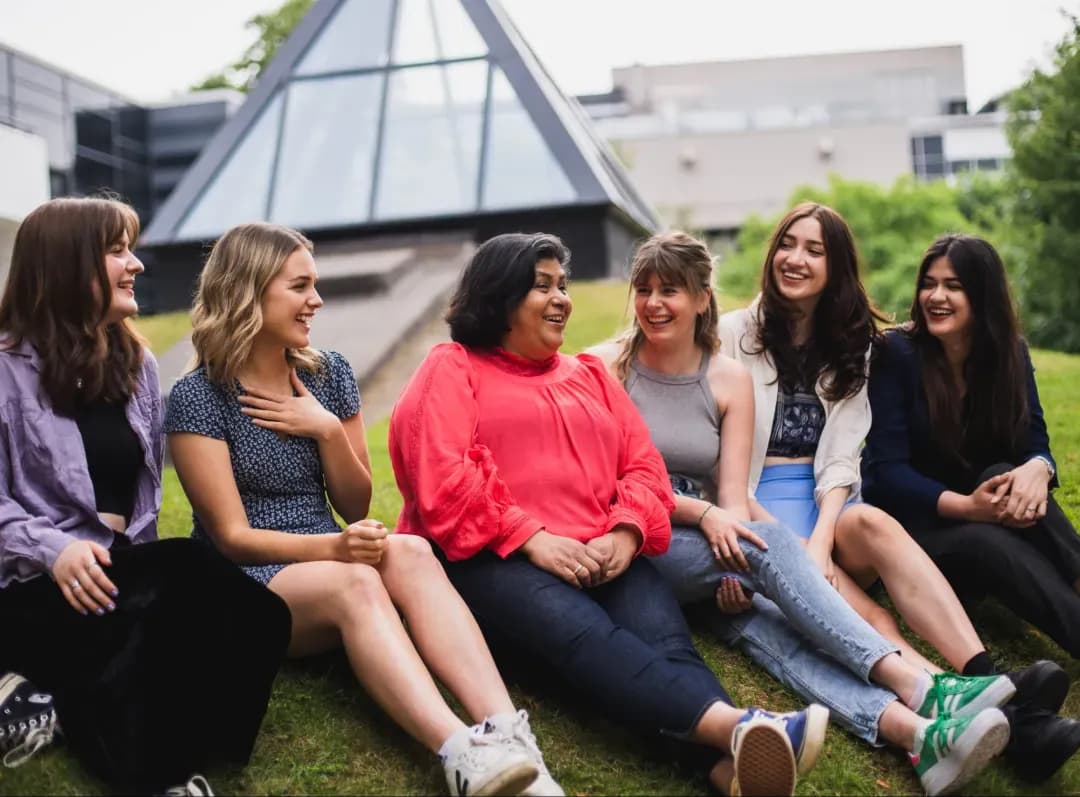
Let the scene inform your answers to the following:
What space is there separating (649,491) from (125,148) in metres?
33.4

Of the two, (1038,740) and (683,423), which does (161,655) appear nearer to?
(683,423)

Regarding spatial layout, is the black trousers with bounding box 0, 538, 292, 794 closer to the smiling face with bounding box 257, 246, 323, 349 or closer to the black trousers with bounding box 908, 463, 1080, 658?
the smiling face with bounding box 257, 246, 323, 349

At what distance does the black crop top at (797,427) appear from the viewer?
4801 mm

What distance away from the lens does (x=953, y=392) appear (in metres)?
4.70

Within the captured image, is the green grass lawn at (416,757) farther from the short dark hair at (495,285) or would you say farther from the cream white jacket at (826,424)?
the short dark hair at (495,285)

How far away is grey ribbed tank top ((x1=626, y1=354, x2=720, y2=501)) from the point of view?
4.54m

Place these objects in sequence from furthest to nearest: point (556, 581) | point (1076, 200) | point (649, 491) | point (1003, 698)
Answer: point (1076, 200)
point (649, 491)
point (556, 581)
point (1003, 698)

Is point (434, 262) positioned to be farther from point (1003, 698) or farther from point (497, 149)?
point (1003, 698)

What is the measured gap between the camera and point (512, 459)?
12.9 feet

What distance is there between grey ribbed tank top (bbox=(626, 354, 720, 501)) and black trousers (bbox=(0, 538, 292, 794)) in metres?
1.78

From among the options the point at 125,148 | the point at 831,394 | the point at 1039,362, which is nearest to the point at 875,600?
the point at 831,394

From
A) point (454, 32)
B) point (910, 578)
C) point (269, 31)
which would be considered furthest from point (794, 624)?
point (269, 31)

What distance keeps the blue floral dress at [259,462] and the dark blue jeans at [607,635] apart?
1.80 ft

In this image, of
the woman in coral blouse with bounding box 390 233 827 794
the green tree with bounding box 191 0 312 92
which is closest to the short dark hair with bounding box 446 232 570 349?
the woman in coral blouse with bounding box 390 233 827 794
